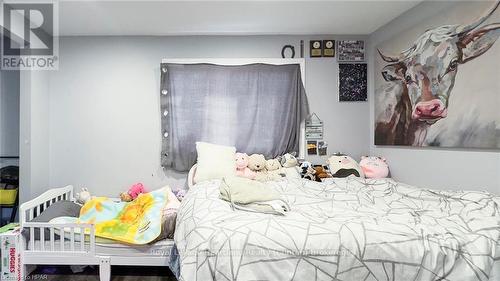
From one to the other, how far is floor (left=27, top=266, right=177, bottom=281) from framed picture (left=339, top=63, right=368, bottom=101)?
102 inches

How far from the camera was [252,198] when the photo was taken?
1.62m

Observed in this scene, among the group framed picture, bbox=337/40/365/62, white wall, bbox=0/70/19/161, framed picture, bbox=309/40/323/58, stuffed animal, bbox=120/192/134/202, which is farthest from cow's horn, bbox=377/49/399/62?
white wall, bbox=0/70/19/161

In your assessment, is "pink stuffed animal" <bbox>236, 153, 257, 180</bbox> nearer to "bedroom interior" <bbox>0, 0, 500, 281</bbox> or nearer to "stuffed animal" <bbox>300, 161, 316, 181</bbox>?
"bedroom interior" <bbox>0, 0, 500, 281</bbox>

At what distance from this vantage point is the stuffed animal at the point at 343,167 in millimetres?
2504

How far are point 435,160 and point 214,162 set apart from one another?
77.3 inches

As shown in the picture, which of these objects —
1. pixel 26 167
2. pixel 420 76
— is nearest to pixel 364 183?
pixel 420 76

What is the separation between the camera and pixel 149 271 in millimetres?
2127

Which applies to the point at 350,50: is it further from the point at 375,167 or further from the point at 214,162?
the point at 214,162

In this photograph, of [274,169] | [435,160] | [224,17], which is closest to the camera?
[435,160]

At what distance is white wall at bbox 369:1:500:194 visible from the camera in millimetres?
1634

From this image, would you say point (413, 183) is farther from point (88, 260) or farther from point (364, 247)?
point (88, 260)

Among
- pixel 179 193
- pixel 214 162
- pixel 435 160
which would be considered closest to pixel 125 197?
pixel 179 193

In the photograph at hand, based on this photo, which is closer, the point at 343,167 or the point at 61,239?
the point at 61,239

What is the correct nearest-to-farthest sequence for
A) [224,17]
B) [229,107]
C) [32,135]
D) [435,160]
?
[435,160] → [224,17] → [32,135] → [229,107]
